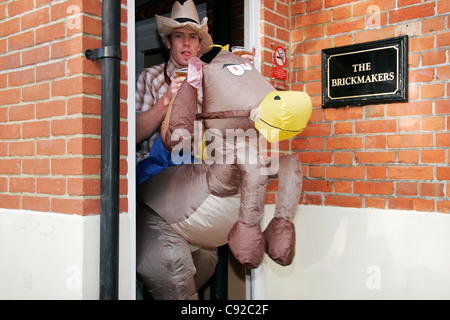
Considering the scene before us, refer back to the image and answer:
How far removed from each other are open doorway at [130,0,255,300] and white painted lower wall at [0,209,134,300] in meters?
0.51

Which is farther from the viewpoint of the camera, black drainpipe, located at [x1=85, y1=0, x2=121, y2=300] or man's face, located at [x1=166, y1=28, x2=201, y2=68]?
man's face, located at [x1=166, y1=28, x2=201, y2=68]

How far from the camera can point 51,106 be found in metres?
2.10

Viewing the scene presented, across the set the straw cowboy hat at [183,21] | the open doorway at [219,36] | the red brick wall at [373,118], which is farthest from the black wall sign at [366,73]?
the straw cowboy hat at [183,21]

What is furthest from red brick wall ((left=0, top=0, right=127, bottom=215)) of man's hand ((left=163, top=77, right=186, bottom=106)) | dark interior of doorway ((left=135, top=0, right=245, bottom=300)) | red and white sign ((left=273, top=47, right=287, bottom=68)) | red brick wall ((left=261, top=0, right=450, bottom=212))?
red brick wall ((left=261, top=0, right=450, bottom=212))

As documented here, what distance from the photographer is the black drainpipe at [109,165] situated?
76.2 inches

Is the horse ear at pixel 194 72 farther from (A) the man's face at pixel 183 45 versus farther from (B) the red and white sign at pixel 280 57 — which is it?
(B) the red and white sign at pixel 280 57

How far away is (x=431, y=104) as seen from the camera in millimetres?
2502

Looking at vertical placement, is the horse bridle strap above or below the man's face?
below

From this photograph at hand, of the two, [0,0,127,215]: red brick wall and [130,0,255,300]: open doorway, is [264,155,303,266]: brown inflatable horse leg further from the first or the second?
[130,0,255,300]: open doorway

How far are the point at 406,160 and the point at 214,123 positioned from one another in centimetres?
124

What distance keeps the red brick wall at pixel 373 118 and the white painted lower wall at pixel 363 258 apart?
9 centimetres

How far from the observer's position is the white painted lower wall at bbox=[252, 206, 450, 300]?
97.4 inches

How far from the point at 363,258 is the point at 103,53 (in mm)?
1898
